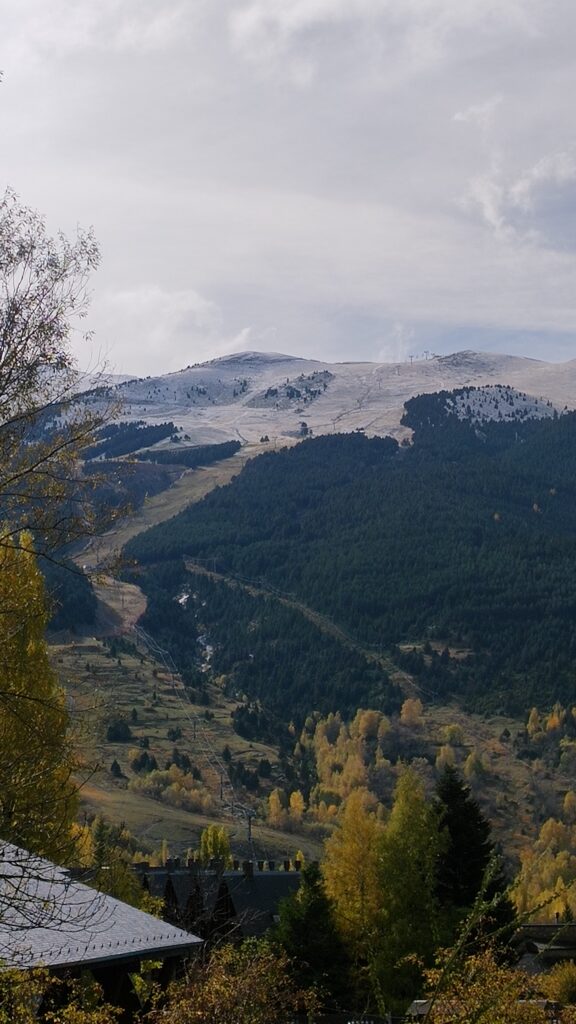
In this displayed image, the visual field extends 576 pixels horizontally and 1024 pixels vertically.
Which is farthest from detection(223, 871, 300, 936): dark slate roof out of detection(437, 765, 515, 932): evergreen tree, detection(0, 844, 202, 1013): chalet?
detection(0, 844, 202, 1013): chalet

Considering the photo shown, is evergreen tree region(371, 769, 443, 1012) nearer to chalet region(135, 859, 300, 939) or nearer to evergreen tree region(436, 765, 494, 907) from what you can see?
evergreen tree region(436, 765, 494, 907)

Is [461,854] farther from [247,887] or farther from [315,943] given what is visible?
[247,887]

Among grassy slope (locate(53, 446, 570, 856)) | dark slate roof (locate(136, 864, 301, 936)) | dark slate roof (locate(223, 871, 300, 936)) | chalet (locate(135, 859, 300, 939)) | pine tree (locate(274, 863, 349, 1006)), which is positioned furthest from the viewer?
grassy slope (locate(53, 446, 570, 856))

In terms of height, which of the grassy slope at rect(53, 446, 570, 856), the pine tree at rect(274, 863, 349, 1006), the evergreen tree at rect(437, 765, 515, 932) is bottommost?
the grassy slope at rect(53, 446, 570, 856)

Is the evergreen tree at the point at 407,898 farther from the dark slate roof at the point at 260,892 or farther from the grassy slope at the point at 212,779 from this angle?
the grassy slope at the point at 212,779

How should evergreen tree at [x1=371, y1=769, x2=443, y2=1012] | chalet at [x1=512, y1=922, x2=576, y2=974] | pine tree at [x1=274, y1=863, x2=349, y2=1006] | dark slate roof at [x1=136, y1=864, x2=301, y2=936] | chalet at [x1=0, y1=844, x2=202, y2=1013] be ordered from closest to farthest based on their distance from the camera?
chalet at [x1=0, y1=844, x2=202, y2=1013], evergreen tree at [x1=371, y1=769, x2=443, y2=1012], pine tree at [x1=274, y1=863, x2=349, y2=1006], chalet at [x1=512, y1=922, x2=576, y2=974], dark slate roof at [x1=136, y1=864, x2=301, y2=936]

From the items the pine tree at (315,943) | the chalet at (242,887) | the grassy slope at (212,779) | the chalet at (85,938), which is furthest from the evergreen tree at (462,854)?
the grassy slope at (212,779)

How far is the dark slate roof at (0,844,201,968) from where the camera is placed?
15.1m

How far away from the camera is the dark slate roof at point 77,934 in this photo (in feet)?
49.7

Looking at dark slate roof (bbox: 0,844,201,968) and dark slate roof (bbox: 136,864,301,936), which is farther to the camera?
dark slate roof (bbox: 136,864,301,936)

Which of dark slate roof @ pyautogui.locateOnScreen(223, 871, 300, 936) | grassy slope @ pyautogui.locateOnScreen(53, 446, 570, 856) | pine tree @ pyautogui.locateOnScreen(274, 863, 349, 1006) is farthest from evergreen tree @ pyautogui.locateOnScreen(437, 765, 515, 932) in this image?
grassy slope @ pyautogui.locateOnScreen(53, 446, 570, 856)

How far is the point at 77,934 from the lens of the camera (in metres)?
18.2

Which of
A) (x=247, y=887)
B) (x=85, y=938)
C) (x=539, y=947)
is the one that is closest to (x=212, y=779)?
(x=247, y=887)

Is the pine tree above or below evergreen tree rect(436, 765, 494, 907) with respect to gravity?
below
